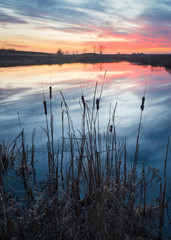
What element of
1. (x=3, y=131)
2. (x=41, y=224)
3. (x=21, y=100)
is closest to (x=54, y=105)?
(x=21, y=100)

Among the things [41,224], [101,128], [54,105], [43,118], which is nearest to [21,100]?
[54,105]

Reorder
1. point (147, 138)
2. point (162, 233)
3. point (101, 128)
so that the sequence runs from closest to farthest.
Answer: point (162, 233)
point (147, 138)
point (101, 128)

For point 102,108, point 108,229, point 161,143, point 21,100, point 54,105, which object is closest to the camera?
point 108,229

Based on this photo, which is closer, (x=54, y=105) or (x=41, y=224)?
(x=41, y=224)

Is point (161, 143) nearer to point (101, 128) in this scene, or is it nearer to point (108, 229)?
point (101, 128)

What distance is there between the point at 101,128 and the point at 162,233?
431 cm

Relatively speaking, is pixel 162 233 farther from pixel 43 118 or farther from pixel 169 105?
pixel 169 105

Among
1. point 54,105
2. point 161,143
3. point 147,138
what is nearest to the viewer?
point 161,143

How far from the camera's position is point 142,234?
2.34 meters

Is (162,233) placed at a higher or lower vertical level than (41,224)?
lower

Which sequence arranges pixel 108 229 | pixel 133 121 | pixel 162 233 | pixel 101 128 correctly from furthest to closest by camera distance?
pixel 133 121 < pixel 101 128 < pixel 162 233 < pixel 108 229

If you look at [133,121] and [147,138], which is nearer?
[147,138]

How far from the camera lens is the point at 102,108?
9.31 m

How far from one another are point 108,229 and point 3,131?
508 centimetres
